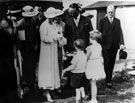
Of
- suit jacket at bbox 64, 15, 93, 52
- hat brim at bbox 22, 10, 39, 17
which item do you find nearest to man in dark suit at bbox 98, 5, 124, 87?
suit jacket at bbox 64, 15, 93, 52

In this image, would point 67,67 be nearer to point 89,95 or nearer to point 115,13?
point 89,95

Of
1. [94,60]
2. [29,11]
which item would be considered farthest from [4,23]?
[94,60]

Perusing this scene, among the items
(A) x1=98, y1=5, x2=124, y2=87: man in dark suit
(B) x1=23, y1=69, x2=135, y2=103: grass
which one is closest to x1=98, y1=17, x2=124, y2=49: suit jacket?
(A) x1=98, y1=5, x2=124, y2=87: man in dark suit

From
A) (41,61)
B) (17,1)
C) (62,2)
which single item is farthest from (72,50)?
(17,1)

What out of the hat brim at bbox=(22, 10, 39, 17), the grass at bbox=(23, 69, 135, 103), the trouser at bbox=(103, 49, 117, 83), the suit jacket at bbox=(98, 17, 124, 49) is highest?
the hat brim at bbox=(22, 10, 39, 17)

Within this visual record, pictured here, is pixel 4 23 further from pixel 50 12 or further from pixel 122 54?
pixel 122 54

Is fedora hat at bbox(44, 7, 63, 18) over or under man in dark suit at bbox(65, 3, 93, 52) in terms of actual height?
over

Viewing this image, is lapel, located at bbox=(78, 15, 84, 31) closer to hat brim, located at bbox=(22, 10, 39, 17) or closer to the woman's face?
hat brim, located at bbox=(22, 10, 39, 17)

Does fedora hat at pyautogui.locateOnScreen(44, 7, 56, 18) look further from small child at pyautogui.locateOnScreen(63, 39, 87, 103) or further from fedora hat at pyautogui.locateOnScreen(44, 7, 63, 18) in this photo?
small child at pyautogui.locateOnScreen(63, 39, 87, 103)

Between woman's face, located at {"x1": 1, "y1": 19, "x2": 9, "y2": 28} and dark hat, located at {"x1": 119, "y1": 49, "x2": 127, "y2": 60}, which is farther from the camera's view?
dark hat, located at {"x1": 119, "y1": 49, "x2": 127, "y2": 60}

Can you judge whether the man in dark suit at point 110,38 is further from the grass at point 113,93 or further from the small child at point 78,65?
the small child at point 78,65

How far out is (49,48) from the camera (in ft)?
7.67

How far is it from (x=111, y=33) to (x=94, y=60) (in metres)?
0.31

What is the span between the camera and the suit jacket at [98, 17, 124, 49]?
7.78 ft
